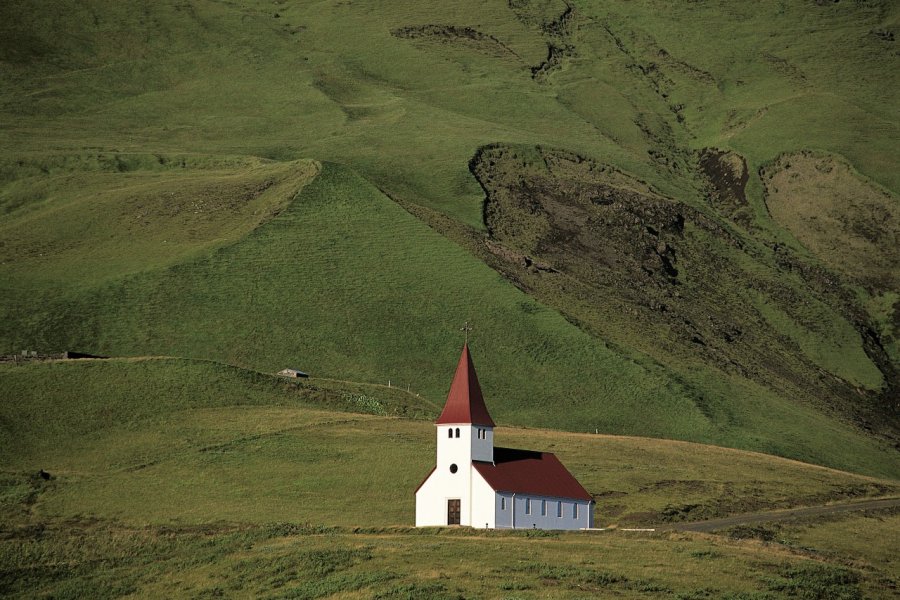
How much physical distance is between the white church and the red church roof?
49 mm

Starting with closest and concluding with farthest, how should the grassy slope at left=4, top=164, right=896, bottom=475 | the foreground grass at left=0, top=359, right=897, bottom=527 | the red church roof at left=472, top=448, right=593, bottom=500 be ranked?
1. the red church roof at left=472, top=448, right=593, bottom=500
2. the foreground grass at left=0, top=359, right=897, bottom=527
3. the grassy slope at left=4, top=164, right=896, bottom=475

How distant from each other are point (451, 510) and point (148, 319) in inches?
2099

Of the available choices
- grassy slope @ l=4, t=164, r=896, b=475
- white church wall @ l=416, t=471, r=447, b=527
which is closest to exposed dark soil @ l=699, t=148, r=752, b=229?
grassy slope @ l=4, t=164, r=896, b=475

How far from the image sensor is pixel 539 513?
72500 mm

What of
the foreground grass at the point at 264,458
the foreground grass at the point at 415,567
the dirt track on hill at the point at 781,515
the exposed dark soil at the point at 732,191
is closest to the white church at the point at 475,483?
the foreground grass at the point at 415,567

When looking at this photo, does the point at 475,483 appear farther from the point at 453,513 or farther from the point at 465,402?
the point at 465,402

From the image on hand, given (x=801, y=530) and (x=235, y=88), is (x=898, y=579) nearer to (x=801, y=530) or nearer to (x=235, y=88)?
(x=801, y=530)

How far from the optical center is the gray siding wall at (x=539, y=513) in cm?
6994

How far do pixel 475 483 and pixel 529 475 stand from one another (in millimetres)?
4049

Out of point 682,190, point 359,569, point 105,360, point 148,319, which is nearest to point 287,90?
point 682,190

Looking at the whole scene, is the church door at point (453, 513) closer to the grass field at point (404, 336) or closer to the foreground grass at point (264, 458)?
the grass field at point (404, 336)

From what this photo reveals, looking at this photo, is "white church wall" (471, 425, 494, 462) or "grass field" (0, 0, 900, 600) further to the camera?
"white church wall" (471, 425, 494, 462)

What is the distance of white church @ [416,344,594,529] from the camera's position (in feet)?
229

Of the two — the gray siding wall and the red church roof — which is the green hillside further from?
the gray siding wall
